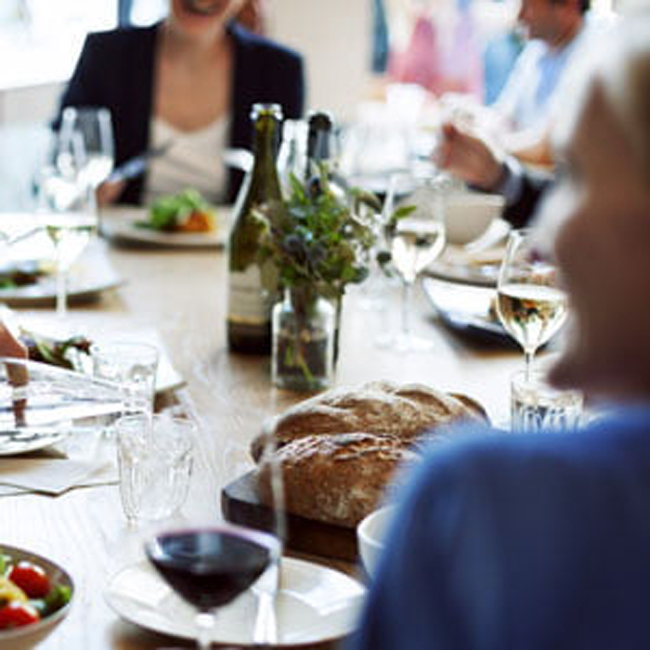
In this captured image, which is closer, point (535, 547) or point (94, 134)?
point (535, 547)

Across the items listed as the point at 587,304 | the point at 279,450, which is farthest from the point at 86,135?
the point at 587,304

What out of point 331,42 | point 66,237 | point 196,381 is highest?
point 331,42

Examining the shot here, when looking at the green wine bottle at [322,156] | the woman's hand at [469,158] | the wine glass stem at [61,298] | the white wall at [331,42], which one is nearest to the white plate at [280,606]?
the green wine bottle at [322,156]

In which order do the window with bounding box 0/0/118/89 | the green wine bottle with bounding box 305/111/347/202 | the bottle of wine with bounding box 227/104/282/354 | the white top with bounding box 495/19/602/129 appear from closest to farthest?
the green wine bottle with bounding box 305/111/347/202 → the bottle of wine with bounding box 227/104/282/354 → the white top with bounding box 495/19/602/129 → the window with bounding box 0/0/118/89

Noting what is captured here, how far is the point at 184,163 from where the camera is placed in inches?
131

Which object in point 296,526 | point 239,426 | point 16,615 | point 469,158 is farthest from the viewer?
→ point 469,158

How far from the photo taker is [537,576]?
0.56 meters

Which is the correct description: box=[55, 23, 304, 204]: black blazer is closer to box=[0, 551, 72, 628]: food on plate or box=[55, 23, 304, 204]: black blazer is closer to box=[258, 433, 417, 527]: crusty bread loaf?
box=[258, 433, 417, 527]: crusty bread loaf

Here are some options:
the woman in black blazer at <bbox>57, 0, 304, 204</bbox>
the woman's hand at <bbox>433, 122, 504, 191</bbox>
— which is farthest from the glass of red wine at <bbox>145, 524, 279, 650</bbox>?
the woman in black blazer at <bbox>57, 0, 304, 204</bbox>

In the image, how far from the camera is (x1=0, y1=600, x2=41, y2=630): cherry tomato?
95cm

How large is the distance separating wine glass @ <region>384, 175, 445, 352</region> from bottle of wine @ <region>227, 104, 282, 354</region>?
0.19 metres

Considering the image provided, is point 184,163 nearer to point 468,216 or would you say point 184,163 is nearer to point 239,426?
point 468,216

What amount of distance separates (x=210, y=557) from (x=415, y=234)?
1161 millimetres

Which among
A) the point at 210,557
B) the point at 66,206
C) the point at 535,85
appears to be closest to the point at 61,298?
the point at 66,206
